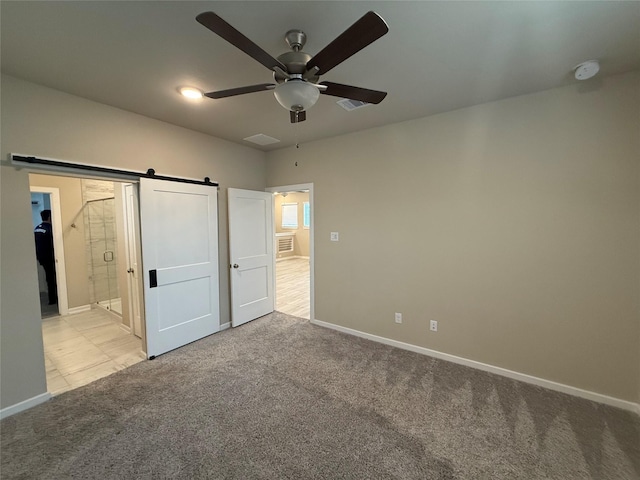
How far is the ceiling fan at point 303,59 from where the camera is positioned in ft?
3.60

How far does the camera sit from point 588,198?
2.18 metres

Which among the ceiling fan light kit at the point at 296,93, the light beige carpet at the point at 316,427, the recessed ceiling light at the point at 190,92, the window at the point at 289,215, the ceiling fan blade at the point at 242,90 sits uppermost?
the recessed ceiling light at the point at 190,92

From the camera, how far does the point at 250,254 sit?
158 inches

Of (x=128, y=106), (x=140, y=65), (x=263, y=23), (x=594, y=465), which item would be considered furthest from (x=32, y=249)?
(x=594, y=465)

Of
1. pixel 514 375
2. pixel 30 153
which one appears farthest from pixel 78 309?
pixel 514 375

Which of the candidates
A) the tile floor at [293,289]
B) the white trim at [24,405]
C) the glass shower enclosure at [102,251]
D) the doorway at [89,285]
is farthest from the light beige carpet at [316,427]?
the glass shower enclosure at [102,251]

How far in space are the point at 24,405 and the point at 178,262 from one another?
165cm

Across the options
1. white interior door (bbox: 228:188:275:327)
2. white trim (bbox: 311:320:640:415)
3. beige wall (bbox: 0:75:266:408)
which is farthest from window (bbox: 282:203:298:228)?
beige wall (bbox: 0:75:266:408)

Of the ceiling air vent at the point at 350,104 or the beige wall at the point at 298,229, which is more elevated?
the ceiling air vent at the point at 350,104

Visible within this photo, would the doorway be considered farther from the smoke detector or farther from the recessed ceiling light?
the smoke detector

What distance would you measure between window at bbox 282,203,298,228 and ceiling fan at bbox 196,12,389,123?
8.44m

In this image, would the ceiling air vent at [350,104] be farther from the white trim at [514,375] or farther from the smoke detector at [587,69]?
the white trim at [514,375]

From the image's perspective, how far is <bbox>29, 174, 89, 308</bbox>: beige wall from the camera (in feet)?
13.9

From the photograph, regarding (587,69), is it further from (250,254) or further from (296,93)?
(250,254)
